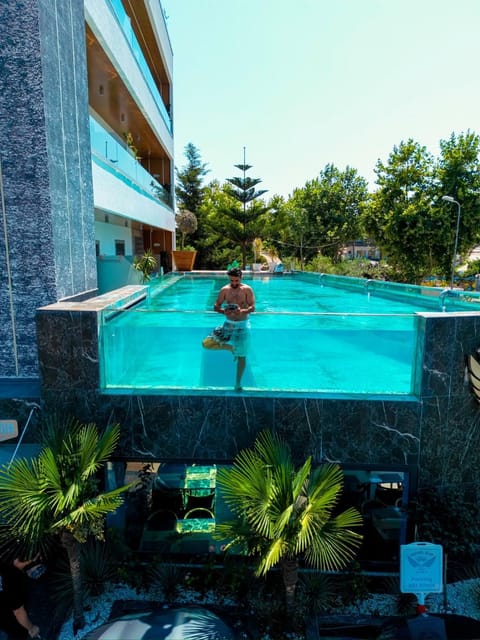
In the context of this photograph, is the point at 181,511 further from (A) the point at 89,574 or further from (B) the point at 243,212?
(B) the point at 243,212

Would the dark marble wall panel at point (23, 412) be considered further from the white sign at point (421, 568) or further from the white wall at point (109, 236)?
the white wall at point (109, 236)

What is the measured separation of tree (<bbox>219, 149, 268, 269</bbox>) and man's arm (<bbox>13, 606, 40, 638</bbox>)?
86.6 feet

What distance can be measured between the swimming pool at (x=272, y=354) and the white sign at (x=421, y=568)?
1.40 metres

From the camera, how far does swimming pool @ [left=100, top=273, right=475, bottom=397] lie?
14.1ft

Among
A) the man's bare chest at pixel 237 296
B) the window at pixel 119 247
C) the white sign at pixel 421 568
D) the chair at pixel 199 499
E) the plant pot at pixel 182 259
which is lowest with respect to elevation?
the chair at pixel 199 499

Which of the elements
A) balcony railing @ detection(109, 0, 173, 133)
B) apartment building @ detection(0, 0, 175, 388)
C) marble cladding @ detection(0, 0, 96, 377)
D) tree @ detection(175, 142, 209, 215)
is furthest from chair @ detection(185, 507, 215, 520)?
tree @ detection(175, 142, 209, 215)

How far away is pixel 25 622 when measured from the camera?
12.9ft

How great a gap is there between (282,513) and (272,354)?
63.1 inches

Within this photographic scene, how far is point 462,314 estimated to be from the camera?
159 inches

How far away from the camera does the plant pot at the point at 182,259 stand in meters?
21.5

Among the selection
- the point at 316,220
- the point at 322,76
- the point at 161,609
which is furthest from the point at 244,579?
the point at 316,220

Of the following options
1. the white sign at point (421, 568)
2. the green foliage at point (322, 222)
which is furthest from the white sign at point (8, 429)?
the green foliage at point (322, 222)

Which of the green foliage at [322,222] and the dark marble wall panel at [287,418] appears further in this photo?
the green foliage at [322,222]

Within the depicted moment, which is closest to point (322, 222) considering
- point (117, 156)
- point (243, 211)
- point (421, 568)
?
point (243, 211)
